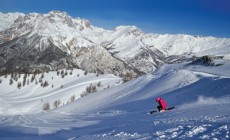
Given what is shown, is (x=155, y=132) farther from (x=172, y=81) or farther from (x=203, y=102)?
(x=172, y=81)

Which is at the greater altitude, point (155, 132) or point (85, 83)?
point (85, 83)

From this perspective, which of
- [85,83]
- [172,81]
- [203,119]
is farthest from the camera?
[85,83]

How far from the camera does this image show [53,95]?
8950cm

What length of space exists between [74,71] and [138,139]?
91914mm

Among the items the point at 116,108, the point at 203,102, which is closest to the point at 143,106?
the point at 116,108

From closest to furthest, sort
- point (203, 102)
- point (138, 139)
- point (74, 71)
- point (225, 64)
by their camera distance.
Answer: point (138, 139)
point (203, 102)
point (225, 64)
point (74, 71)

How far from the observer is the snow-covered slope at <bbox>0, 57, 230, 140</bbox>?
21.0 metres

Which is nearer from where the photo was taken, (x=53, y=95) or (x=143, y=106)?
(x=143, y=106)

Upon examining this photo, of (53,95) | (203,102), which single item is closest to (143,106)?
(203,102)

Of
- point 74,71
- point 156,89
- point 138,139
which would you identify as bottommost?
point 138,139

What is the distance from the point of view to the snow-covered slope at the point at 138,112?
2103 centimetres

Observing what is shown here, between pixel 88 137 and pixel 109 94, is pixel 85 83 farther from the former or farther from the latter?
pixel 88 137

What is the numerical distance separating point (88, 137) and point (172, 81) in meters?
28.7

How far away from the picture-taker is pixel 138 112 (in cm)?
3631
